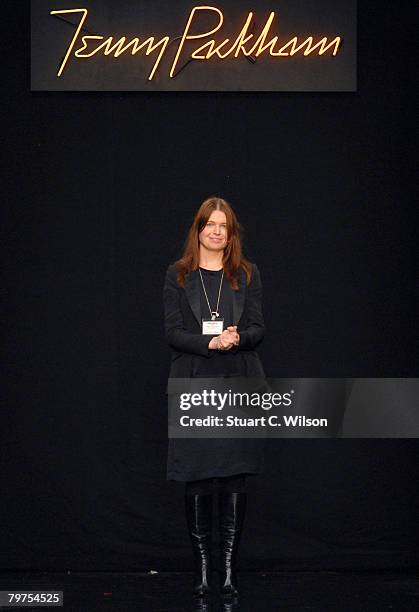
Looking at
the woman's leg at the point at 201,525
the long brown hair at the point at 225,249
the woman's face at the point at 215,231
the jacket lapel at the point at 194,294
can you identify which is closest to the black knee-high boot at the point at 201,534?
the woman's leg at the point at 201,525

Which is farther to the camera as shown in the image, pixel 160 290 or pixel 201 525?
pixel 160 290

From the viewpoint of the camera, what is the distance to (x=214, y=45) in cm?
623

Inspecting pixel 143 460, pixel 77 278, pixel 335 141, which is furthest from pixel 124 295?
pixel 335 141

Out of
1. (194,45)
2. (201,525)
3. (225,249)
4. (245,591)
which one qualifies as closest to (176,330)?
(225,249)

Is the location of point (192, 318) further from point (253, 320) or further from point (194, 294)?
point (253, 320)

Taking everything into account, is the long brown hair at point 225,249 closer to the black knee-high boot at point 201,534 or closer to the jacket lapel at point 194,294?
the jacket lapel at point 194,294

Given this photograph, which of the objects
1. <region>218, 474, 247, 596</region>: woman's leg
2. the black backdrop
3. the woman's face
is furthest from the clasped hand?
the black backdrop

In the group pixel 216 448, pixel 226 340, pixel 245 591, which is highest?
pixel 226 340

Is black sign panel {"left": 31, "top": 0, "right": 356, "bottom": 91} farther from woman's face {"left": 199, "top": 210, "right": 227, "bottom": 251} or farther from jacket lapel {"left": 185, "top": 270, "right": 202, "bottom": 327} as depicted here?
jacket lapel {"left": 185, "top": 270, "right": 202, "bottom": 327}

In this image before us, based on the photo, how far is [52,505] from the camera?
622 centimetres

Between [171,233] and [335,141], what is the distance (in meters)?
0.93

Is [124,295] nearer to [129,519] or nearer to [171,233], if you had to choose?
[171,233]

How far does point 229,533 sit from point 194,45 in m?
2.43

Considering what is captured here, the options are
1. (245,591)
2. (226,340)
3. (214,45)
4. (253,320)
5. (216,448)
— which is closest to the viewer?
(226,340)
